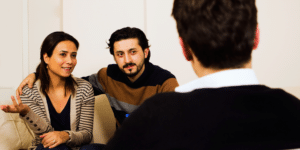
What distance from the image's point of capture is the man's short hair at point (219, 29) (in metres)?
0.52

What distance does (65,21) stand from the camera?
2396 millimetres

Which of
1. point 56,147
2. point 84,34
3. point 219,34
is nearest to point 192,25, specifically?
point 219,34

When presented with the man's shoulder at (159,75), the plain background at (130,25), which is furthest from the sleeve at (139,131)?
the plain background at (130,25)

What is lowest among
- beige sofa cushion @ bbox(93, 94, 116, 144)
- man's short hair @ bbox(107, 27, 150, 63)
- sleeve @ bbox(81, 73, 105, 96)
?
beige sofa cushion @ bbox(93, 94, 116, 144)

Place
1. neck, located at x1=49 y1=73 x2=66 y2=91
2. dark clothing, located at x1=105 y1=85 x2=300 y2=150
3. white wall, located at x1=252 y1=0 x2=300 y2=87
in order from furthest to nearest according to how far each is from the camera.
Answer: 1. white wall, located at x1=252 y1=0 x2=300 y2=87
2. neck, located at x1=49 y1=73 x2=66 y2=91
3. dark clothing, located at x1=105 y1=85 x2=300 y2=150

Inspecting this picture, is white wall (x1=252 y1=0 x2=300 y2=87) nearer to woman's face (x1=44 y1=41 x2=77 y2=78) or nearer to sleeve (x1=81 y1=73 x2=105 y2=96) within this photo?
sleeve (x1=81 y1=73 x2=105 y2=96)

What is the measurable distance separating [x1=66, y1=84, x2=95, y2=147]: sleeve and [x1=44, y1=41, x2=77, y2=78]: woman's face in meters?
0.18

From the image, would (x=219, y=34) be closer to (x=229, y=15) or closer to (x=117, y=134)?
(x=229, y=15)

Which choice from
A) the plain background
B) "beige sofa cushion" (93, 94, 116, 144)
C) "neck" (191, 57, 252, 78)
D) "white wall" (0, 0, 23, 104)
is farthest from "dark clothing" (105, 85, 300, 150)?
the plain background

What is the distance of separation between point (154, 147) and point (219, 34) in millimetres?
272

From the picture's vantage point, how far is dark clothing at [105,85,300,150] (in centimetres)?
44

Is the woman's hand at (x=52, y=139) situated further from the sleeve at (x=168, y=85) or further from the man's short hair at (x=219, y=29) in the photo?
the man's short hair at (x=219, y=29)

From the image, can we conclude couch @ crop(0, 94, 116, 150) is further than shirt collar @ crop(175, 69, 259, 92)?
Yes

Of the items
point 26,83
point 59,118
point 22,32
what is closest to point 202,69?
point 59,118
